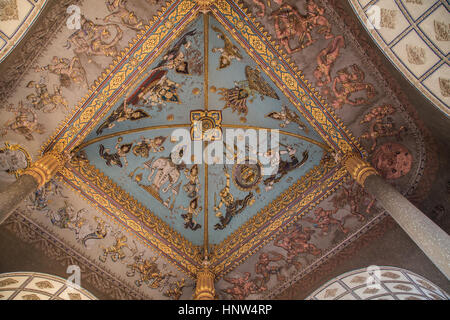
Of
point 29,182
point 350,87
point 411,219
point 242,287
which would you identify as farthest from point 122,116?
point 411,219

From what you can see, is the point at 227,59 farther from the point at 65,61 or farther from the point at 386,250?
the point at 386,250

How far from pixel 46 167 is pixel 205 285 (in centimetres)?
498

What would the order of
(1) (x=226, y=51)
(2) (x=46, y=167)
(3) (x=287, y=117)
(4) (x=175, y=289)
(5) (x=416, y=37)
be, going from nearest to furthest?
(5) (x=416, y=37), (2) (x=46, y=167), (1) (x=226, y=51), (3) (x=287, y=117), (4) (x=175, y=289)

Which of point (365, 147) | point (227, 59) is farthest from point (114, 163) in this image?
point (365, 147)

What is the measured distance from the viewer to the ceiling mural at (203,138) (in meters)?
7.06

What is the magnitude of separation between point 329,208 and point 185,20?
236 inches

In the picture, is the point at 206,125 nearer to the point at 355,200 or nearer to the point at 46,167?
the point at 46,167

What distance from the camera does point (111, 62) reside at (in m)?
7.30

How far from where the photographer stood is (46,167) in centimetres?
694

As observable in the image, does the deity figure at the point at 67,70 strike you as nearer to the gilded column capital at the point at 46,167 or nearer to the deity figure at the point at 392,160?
the gilded column capital at the point at 46,167

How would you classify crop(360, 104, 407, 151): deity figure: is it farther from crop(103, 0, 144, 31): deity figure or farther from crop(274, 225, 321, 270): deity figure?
crop(103, 0, 144, 31): deity figure

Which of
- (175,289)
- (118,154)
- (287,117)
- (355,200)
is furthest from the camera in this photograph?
(175,289)

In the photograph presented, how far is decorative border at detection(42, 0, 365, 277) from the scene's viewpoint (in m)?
7.22

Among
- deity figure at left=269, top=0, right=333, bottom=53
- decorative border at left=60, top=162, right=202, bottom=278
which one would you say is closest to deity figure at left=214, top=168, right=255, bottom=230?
decorative border at left=60, top=162, right=202, bottom=278
